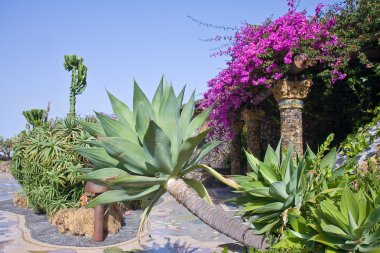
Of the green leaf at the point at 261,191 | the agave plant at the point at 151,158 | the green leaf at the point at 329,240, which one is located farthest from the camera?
the green leaf at the point at 261,191

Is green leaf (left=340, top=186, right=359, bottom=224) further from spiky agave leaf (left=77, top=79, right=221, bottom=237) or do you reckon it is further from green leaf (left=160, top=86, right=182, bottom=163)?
green leaf (left=160, top=86, right=182, bottom=163)

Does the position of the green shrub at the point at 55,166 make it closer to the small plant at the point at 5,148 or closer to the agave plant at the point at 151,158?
the agave plant at the point at 151,158

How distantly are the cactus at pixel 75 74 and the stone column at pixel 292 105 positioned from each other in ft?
32.3

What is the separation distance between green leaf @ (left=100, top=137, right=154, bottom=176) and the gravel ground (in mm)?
4716

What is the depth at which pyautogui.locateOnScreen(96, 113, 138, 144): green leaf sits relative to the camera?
70.1 inches

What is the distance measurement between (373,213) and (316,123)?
884 cm

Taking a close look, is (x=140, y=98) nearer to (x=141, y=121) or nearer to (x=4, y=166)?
(x=141, y=121)

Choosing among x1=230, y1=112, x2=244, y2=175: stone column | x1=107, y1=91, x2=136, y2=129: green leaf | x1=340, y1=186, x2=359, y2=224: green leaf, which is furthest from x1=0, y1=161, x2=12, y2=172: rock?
x1=340, y1=186, x2=359, y2=224: green leaf

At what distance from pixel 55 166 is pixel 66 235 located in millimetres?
1644

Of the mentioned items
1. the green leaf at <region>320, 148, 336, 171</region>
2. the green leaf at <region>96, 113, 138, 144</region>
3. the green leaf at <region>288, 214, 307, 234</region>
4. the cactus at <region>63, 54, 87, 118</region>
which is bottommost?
the green leaf at <region>288, 214, 307, 234</region>

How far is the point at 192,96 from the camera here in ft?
6.87

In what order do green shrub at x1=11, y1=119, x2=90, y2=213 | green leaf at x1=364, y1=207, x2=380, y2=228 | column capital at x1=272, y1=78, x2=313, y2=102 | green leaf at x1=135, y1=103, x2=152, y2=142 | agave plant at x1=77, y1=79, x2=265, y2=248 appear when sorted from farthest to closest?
green shrub at x1=11, y1=119, x2=90, y2=213 < column capital at x1=272, y1=78, x2=313, y2=102 < green leaf at x1=135, y1=103, x2=152, y2=142 < agave plant at x1=77, y1=79, x2=265, y2=248 < green leaf at x1=364, y1=207, x2=380, y2=228

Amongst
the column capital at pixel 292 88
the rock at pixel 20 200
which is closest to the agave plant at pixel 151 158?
the column capital at pixel 292 88

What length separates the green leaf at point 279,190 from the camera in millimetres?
1827
